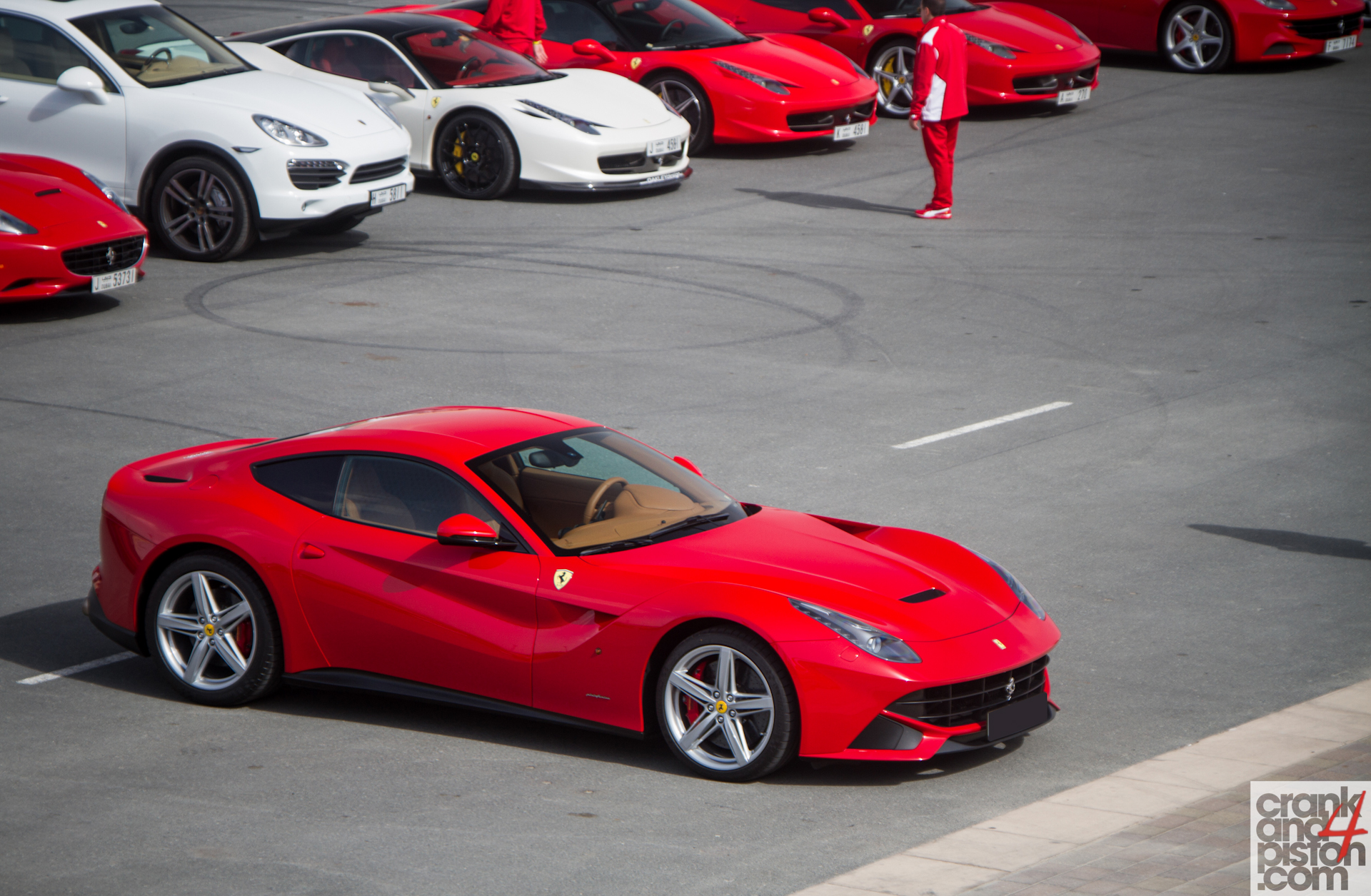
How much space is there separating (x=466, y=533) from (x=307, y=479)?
91 cm

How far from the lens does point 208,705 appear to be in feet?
22.9

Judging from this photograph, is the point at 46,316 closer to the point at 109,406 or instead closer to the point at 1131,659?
the point at 109,406

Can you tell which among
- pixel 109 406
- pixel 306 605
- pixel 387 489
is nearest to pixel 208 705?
pixel 306 605

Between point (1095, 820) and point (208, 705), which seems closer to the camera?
point (1095, 820)

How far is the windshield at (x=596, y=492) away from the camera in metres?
6.62

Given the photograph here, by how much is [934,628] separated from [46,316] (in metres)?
9.07

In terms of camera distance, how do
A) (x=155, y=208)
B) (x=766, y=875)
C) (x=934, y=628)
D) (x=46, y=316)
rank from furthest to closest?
1. (x=155, y=208)
2. (x=46, y=316)
3. (x=934, y=628)
4. (x=766, y=875)

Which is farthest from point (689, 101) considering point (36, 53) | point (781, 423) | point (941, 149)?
point (781, 423)

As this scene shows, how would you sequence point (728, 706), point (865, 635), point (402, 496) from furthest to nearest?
point (402, 496)
point (728, 706)
point (865, 635)

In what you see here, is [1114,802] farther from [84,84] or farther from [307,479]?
[84,84]

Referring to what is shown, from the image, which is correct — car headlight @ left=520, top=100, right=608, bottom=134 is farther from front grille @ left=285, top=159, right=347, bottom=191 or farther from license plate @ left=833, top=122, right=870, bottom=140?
license plate @ left=833, top=122, right=870, bottom=140

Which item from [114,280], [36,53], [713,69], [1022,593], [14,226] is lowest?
[1022,593]

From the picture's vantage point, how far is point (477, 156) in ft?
55.0

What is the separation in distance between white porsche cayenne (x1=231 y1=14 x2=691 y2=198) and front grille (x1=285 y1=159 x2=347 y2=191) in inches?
103
